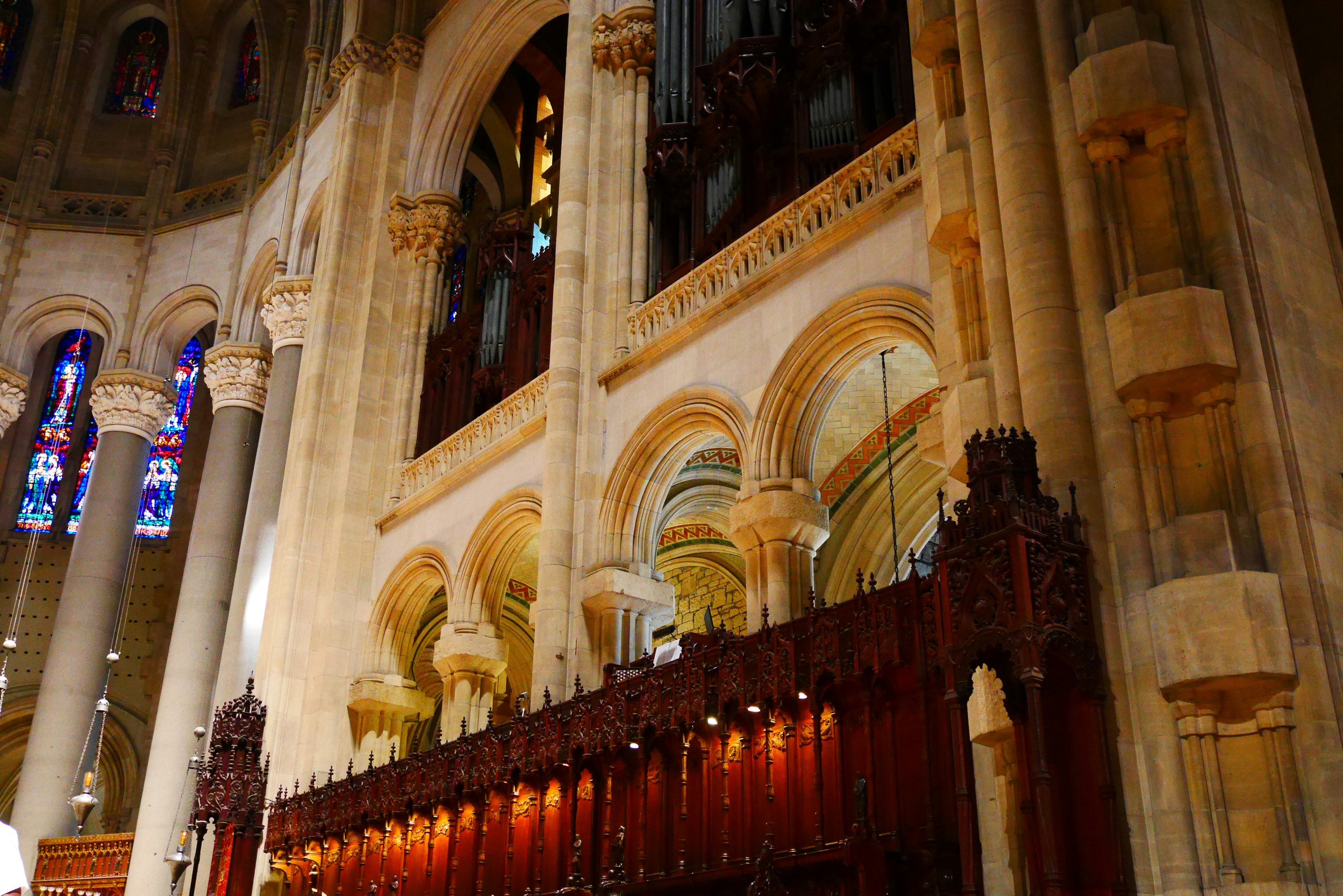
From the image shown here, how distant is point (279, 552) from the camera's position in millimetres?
15102

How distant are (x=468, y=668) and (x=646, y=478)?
317 centimetres

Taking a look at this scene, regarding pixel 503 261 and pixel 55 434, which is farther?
pixel 55 434

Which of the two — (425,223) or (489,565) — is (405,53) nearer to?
(425,223)

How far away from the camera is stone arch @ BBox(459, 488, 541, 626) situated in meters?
13.1

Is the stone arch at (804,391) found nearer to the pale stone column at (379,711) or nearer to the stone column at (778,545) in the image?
the stone column at (778,545)

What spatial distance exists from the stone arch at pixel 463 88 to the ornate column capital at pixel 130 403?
20.8 ft

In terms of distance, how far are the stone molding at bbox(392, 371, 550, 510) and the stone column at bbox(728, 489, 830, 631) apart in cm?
320

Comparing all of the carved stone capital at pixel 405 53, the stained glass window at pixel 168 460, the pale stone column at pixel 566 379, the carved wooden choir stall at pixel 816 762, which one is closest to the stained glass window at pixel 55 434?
the stained glass window at pixel 168 460

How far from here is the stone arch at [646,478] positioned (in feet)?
36.6

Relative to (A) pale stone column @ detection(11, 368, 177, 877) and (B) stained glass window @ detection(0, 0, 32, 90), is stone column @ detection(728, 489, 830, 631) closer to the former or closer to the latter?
(A) pale stone column @ detection(11, 368, 177, 877)

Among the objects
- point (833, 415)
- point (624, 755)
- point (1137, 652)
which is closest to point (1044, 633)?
point (1137, 652)

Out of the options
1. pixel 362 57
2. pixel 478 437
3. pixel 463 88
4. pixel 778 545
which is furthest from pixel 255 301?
pixel 778 545

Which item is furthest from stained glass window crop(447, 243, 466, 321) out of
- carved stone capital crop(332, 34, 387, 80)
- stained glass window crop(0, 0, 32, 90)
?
stained glass window crop(0, 0, 32, 90)

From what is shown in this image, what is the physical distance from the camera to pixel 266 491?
1688cm
